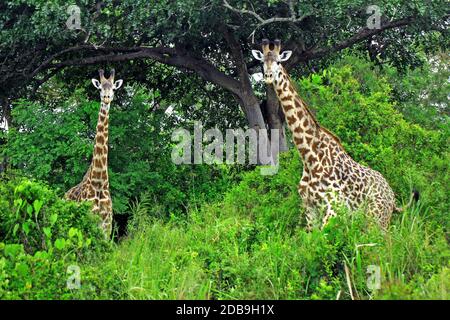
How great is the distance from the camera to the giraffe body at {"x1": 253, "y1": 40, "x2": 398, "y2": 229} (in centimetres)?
1206

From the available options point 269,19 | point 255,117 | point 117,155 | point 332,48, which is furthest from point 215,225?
point 332,48

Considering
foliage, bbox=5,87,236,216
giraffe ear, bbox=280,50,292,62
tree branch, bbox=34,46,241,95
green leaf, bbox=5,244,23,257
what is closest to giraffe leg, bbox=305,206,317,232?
giraffe ear, bbox=280,50,292,62

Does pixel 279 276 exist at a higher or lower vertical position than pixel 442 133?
lower

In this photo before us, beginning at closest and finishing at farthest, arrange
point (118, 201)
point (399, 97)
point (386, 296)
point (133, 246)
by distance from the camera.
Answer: point (386, 296) → point (133, 246) → point (118, 201) → point (399, 97)

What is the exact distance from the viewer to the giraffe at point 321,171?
12062mm

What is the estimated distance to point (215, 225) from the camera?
13094 mm

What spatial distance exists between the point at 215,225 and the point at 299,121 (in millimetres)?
1970

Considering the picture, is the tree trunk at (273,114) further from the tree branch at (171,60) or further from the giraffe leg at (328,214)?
the giraffe leg at (328,214)

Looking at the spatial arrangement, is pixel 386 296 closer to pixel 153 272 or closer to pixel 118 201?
pixel 153 272

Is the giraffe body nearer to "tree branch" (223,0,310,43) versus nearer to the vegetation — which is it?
the vegetation

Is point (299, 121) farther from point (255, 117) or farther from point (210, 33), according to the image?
point (210, 33)
